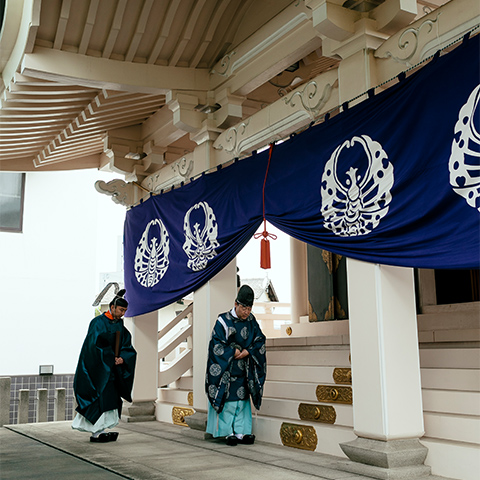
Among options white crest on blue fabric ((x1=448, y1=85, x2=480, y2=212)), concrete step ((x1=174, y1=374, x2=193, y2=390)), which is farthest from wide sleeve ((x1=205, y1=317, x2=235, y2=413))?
white crest on blue fabric ((x1=448, y1=85, x2=480, y2=212))

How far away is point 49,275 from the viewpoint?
12766 mm

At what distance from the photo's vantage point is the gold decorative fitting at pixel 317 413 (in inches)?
200

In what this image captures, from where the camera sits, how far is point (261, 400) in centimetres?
568

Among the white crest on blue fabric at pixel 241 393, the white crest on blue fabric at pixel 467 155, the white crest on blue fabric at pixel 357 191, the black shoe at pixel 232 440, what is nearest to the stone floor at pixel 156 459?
the black shoe at pixel 232 440

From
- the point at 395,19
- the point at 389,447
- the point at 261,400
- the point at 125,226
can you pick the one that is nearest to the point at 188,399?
the point at 261,400

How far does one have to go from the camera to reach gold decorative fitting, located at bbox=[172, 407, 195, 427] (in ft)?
22.7

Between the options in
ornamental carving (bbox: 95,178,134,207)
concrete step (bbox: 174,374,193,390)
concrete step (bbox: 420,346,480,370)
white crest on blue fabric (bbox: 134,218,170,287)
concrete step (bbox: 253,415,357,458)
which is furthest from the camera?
ornamental carving (bbox: 95,178,134,207)

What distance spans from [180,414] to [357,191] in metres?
4.05

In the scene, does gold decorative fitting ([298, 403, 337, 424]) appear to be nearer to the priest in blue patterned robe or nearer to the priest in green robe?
the priest in blue patterned robe

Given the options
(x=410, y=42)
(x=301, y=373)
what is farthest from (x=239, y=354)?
(x=410, y=42)

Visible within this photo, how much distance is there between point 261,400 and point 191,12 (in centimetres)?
397

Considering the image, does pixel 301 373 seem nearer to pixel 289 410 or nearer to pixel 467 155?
pixel 289 410

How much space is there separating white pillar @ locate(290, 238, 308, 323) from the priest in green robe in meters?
3.63

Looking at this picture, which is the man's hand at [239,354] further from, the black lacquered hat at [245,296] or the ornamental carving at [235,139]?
the ornamental carving at [235,139]
